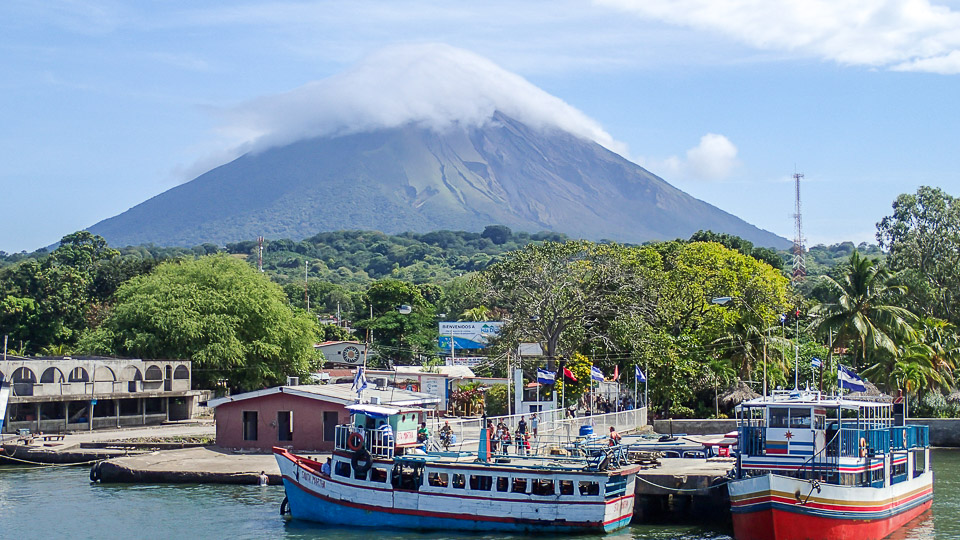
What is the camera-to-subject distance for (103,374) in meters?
53.1

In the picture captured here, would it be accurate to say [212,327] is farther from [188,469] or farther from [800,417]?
[800,417]

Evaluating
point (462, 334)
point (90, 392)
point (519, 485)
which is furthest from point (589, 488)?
point (462, 334)

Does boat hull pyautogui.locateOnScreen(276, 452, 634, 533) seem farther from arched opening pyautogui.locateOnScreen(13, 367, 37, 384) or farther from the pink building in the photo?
arched opening pyautogui.locateOnScreen(13, 367, 37, 384)

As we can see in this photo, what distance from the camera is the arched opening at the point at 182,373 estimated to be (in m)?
56.3

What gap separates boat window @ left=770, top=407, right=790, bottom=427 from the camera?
2866cm

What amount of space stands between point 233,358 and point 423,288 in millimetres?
80096

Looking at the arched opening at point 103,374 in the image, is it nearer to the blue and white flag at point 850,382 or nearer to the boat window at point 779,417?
the blue and white flag at point 850,382

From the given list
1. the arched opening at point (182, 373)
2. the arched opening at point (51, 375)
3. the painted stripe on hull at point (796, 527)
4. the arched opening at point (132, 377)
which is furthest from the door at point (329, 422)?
the painted stripe on hull at point (796, 527)

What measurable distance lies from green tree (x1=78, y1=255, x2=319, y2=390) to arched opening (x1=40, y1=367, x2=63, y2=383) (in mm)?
6552

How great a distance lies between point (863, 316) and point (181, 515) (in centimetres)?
3569

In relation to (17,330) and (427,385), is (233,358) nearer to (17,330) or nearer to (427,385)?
(427,385)

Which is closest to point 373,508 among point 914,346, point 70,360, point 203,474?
point 203,474

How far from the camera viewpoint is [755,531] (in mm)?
27562

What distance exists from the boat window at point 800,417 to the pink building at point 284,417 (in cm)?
1765
